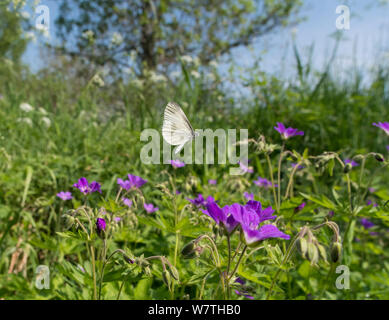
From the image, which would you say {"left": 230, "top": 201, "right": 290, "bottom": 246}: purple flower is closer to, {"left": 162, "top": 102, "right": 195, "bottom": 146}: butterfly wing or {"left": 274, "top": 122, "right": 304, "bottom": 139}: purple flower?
{"left": 162, "top": 102, "right": 195, "bottom": 146}: butterfly wing

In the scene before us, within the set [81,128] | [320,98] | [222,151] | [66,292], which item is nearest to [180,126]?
[66,292]

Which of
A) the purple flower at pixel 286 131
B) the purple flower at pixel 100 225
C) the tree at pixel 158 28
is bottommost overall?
the purple flower at pixel 100 225

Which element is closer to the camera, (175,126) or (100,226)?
(100,226)

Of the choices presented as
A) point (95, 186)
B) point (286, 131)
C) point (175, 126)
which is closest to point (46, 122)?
point (95, 186)

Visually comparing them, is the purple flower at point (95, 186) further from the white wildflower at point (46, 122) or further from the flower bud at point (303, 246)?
the white wildflower at point (46, 122)

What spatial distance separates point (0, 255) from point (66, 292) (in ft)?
2.25

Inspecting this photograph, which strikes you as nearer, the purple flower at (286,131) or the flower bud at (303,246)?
the flower bud at (303,246)

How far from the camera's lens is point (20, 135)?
2.85 m

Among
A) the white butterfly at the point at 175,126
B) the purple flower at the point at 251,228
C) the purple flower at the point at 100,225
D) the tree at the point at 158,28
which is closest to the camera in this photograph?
the purple flower at the point at 251,228

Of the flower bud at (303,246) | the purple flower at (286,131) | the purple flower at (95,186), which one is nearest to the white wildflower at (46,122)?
the purple flower at (95,186)

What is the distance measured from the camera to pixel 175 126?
1185 millimetres

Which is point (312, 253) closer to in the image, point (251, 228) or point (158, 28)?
point (251, 228)

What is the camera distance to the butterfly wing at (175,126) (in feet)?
3.55

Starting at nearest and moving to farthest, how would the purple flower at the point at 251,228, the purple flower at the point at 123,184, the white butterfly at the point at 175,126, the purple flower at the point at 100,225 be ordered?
1. the purple flower at the point at 251,228
2. the purple flower at the point at 100,225
3. the white butterfly at the point at 175,126
4. the purple flower at the point at 123,184
